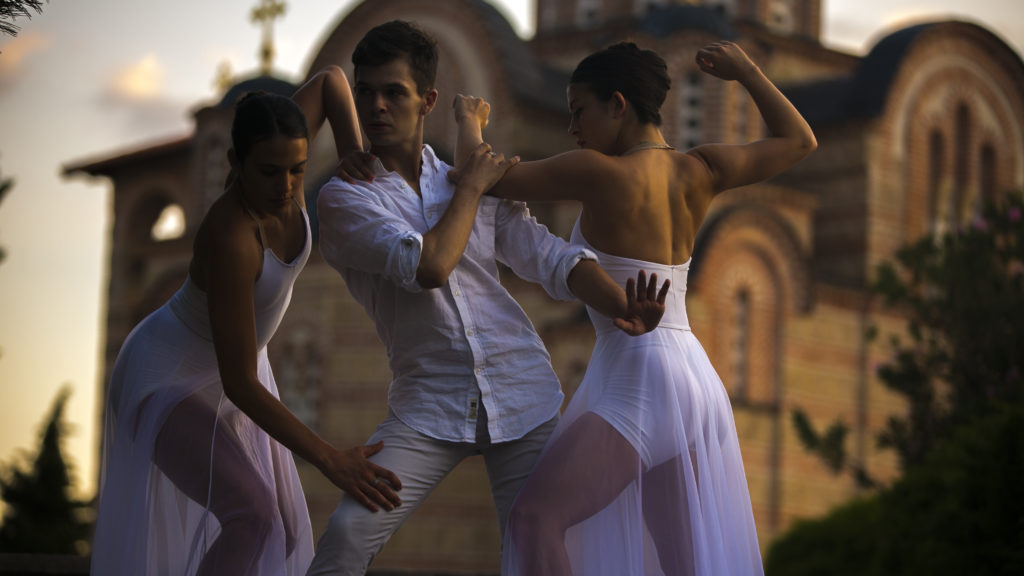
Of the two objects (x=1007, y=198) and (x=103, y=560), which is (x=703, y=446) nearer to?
(x=103, y=560)

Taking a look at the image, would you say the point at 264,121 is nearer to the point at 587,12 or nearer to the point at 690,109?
the point at 690,109

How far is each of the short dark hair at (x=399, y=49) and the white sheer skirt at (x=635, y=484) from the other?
39.5 inches

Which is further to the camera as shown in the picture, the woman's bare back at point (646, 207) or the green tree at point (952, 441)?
the green tree at point (952, 441)

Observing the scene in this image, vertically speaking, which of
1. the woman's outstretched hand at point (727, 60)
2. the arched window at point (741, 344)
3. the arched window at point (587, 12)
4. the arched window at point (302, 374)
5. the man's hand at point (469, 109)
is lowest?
the arched window at point (302, 374)

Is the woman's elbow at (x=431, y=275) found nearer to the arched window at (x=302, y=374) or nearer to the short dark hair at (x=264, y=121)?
the short dark hair at (x=264, y=121)

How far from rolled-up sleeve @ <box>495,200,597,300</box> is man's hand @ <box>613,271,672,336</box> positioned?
0.23 meters

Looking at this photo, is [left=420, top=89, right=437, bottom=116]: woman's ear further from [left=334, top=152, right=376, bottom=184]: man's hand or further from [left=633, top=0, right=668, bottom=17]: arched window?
[left=633, top=0, right=668, bottom=17]: arched window

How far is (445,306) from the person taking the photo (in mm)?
4738

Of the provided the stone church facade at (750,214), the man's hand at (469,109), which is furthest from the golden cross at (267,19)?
the man's hand at (469,109)

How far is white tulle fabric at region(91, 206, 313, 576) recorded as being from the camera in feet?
15.6

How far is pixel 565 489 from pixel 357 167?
46.6 inches

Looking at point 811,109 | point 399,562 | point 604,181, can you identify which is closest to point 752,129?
point 811,109

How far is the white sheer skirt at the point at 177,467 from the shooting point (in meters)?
4.75

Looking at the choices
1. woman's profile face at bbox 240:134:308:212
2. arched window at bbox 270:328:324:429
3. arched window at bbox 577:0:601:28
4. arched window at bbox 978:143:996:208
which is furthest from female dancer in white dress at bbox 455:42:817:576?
arched window at bbox 577:0:601:28
